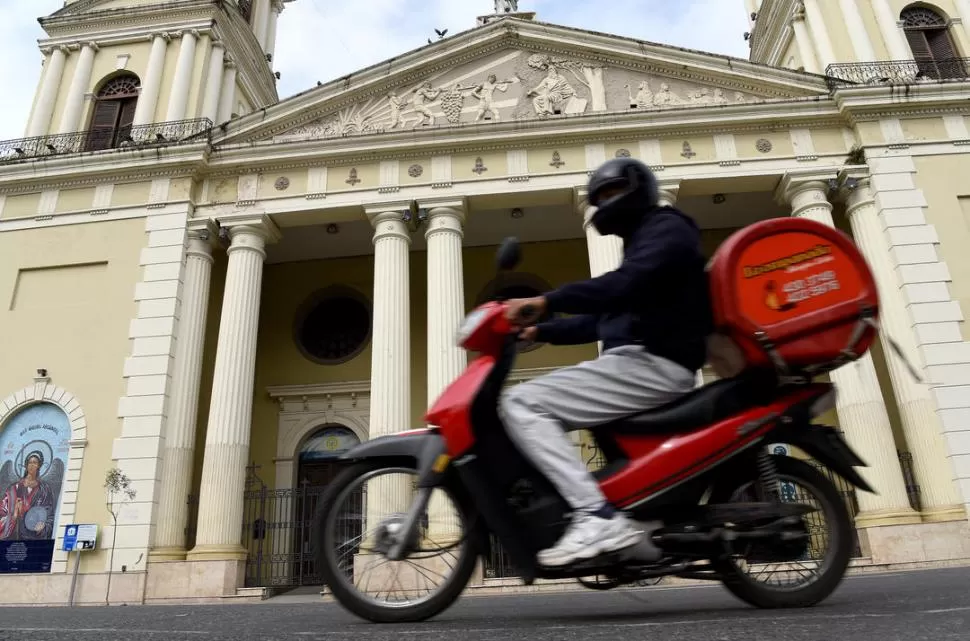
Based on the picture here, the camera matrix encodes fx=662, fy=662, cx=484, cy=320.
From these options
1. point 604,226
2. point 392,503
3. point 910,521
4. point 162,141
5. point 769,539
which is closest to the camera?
point 769,539

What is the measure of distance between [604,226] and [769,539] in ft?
4.96

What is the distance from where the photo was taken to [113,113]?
19453 millimetres

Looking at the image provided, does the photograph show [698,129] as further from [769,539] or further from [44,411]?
[44,411]

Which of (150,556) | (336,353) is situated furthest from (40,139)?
(150,556)

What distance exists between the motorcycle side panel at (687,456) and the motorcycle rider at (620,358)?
0.39 ft

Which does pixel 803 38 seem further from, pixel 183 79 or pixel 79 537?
pixel 79 537

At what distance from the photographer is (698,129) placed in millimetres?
15211

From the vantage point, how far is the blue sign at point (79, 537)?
1256 cm

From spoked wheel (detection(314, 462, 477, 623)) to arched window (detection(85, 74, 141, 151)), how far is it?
19.2 m

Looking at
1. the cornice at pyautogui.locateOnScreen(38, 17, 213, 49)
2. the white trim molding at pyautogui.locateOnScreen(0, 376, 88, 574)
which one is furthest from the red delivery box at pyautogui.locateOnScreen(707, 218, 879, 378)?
the cornice at pyautogui.locateOnScreen(38, 17, 213, 49)

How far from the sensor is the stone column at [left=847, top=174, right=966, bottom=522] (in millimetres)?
12328

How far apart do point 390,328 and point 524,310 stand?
11.4 metres

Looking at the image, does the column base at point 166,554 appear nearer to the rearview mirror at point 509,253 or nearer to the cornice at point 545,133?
the cornice at point 545,133

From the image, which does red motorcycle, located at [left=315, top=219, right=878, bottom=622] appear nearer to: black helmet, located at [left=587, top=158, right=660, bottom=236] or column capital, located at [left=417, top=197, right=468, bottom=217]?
black helmet, located at [left=587, top=158, right=660, bottom=236]
